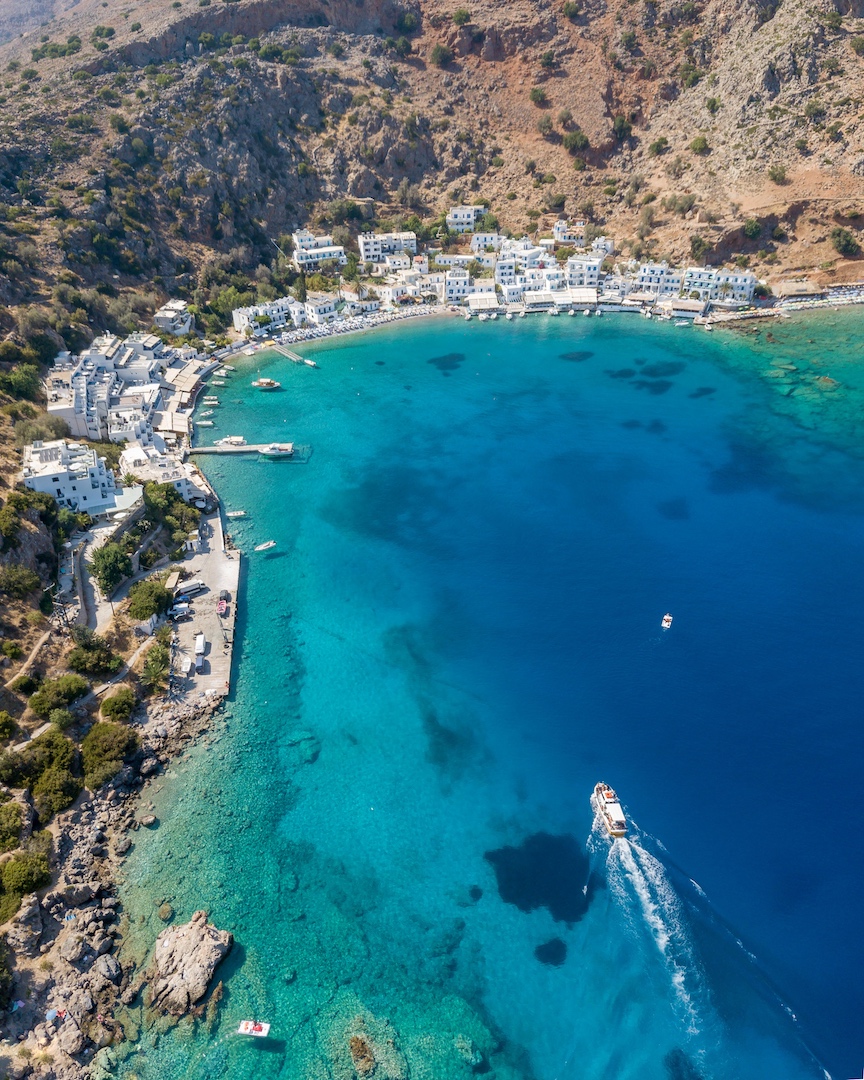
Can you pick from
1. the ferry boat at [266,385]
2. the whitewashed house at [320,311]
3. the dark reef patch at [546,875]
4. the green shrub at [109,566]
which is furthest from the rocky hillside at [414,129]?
the dark reef patch at [546,875]

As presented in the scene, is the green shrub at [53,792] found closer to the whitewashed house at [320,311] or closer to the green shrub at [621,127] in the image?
the whitewashed house at [320,311]

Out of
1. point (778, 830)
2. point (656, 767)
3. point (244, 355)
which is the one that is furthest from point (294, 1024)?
point (244, 355)

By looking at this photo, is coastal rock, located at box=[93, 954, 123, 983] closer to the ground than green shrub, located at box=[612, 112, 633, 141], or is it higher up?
closer to the ground

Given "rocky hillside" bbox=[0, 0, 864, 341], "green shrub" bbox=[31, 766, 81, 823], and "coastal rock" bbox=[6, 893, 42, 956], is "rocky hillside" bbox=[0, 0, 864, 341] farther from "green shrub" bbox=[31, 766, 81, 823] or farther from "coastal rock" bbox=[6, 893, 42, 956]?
"coastal rock" bbox=[6, 893, 42, 956]

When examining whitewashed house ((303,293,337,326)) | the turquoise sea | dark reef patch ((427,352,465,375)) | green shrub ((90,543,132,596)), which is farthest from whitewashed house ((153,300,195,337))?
green shrub ((90,543,132,596))

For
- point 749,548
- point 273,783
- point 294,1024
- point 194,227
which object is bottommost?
point 294,1024

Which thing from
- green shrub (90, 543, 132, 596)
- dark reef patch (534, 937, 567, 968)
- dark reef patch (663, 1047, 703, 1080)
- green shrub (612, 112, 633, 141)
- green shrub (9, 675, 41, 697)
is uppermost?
green shrub (612, 112, 633, 141)

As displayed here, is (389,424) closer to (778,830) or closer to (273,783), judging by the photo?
(273,783)
